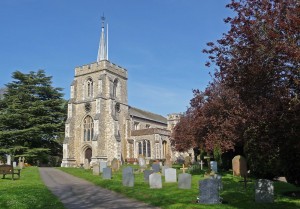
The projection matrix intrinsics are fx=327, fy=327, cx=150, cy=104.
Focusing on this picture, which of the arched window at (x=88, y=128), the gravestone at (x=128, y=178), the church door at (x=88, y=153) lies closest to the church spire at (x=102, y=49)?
the arched window at (x=88, y=128)

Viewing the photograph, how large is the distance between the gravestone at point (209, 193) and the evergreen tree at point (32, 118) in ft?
122

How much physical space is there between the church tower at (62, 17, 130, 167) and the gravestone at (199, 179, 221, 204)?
32.2 m

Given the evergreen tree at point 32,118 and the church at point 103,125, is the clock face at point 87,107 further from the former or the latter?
the evergreen tree at point 32,118

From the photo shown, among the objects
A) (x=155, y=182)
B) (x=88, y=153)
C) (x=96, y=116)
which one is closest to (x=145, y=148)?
(x=88, y=153)

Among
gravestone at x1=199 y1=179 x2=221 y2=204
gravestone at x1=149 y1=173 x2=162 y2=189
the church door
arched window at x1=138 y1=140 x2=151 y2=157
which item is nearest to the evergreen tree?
the church door

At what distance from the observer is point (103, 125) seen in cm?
4347

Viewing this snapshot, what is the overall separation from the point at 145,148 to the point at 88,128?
858 cm

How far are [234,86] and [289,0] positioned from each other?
2883 millimetres

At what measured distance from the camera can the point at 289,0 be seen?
905 centimetres

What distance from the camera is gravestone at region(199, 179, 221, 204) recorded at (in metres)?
10.5

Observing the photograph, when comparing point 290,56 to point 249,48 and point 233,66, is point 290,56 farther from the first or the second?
point 233,66

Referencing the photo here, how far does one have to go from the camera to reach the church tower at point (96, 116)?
42.7 metres

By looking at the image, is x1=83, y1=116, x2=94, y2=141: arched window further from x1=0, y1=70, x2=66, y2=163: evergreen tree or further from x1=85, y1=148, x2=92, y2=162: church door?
x1=0, y1=70, x2=66, y2=163: evergreen tree

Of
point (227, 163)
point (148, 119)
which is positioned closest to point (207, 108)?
→ point (227, 163)
